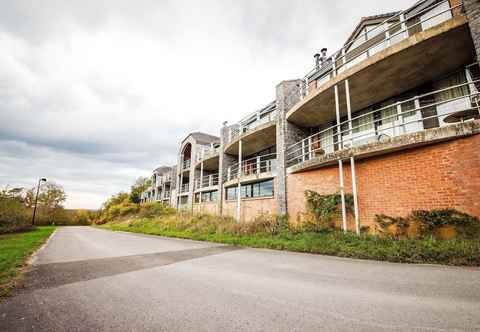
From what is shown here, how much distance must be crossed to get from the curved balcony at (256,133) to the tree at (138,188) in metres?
34.2

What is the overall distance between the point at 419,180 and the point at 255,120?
43.5ft

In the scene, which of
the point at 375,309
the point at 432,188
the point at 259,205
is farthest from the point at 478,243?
the point at 259,205

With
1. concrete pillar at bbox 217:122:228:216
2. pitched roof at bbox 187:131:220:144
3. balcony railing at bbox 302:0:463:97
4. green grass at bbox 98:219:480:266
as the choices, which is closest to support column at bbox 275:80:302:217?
balcony railing at bbox 302:0:463:97

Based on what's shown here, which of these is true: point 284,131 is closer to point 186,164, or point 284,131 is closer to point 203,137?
point 203,137

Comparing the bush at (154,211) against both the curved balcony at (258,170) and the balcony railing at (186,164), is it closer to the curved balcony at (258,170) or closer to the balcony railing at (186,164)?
the balcony railing at (186,164)

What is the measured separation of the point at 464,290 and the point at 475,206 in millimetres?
3959

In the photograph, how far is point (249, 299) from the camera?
118 inches

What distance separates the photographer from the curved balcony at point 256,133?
1375 cm

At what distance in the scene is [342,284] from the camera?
3578mm

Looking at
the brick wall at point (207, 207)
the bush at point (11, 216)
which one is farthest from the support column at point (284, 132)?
the bush at point (11, 216)

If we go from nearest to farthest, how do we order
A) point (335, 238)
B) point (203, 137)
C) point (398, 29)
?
1. point (335, 238)
2. point (398, 29)
3. point (203, 137)

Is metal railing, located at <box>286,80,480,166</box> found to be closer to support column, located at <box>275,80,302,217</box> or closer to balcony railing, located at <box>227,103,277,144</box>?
support column, located at <box>275,80,302,217</box>

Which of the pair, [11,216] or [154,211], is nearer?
[11,216]

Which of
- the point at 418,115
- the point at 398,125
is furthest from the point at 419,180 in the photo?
the point at 418,115
